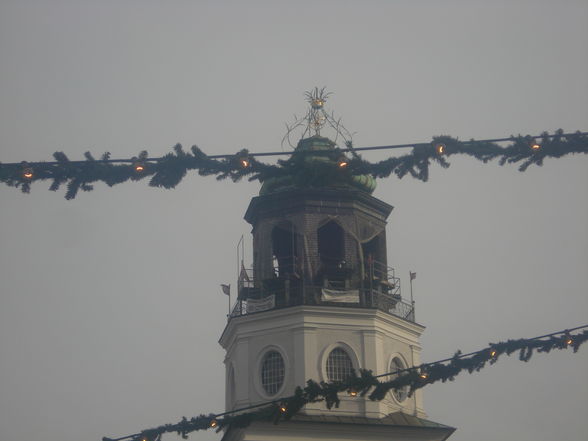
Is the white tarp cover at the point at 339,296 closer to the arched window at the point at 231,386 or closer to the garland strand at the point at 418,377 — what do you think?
the arched window at the point at 231,386

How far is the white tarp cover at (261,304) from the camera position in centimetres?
5072

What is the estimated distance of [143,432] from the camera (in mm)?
26078

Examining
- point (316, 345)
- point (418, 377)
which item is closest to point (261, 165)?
point (418, 377)

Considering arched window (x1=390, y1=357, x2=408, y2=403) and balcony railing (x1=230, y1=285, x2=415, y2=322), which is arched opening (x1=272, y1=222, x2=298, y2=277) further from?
arched window (x1=390, y1=357, x2=408, y2=403)

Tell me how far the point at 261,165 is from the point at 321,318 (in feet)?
86.6

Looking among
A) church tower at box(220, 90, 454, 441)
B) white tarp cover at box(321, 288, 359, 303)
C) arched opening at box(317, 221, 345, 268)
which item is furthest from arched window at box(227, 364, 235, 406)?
arched opening at box(317, 221, 345, 268)

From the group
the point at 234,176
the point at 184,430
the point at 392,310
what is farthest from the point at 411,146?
the point at 392,310

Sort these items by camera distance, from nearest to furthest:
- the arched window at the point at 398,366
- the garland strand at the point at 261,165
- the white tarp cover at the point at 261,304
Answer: the garland strand at the point at 261,165
the arched window at the point at 398,366
the white tarp cover at the point at 261,304

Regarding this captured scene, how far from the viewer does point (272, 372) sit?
50.0 meters

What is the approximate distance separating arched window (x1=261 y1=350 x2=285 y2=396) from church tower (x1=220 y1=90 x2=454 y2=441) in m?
0.03

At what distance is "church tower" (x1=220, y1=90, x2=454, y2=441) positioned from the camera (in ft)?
159

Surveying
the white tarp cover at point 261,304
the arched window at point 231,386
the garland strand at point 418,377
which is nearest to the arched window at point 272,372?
the white tarp cover at point 261,304

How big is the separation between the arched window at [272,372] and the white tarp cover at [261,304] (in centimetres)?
160

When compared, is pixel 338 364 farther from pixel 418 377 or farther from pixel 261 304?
pixel 418 377
